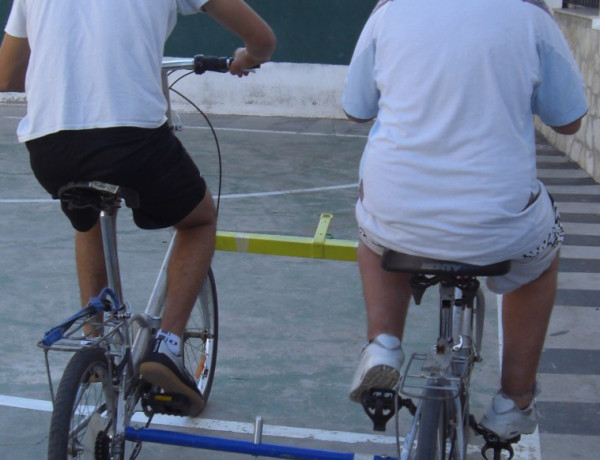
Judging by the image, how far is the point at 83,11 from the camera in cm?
291

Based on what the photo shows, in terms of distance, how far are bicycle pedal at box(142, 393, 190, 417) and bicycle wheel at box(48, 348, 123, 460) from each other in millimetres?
266

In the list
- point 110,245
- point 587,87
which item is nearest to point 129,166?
point 110,245

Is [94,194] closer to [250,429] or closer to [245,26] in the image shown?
[245,26]

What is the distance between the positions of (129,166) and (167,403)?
85cm

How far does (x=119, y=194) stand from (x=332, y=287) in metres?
2.78

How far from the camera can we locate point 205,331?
3.96 m

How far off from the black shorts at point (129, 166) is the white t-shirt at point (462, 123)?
2.59ft

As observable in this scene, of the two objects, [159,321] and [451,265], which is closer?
[451,265]

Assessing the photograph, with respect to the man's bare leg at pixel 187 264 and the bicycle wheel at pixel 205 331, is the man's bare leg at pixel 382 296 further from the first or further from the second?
the bicycle wheel at pixel 205 331

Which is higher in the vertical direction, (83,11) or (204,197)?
(83,11)

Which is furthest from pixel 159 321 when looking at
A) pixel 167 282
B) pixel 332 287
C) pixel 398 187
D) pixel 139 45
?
pixel 332 287

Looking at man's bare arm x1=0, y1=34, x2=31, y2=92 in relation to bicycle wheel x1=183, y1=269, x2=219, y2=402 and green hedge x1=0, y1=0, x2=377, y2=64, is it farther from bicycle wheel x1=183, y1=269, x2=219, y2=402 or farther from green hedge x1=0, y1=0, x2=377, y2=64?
green hedge x1=0, y1=0, x2=377, y2=64

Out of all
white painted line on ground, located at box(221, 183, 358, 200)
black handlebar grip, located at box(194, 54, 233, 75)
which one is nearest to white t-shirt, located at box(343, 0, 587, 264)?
black handlebar grip, located at box(194, 54, 233, 75)

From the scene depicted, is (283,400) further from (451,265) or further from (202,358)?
(451,265)
